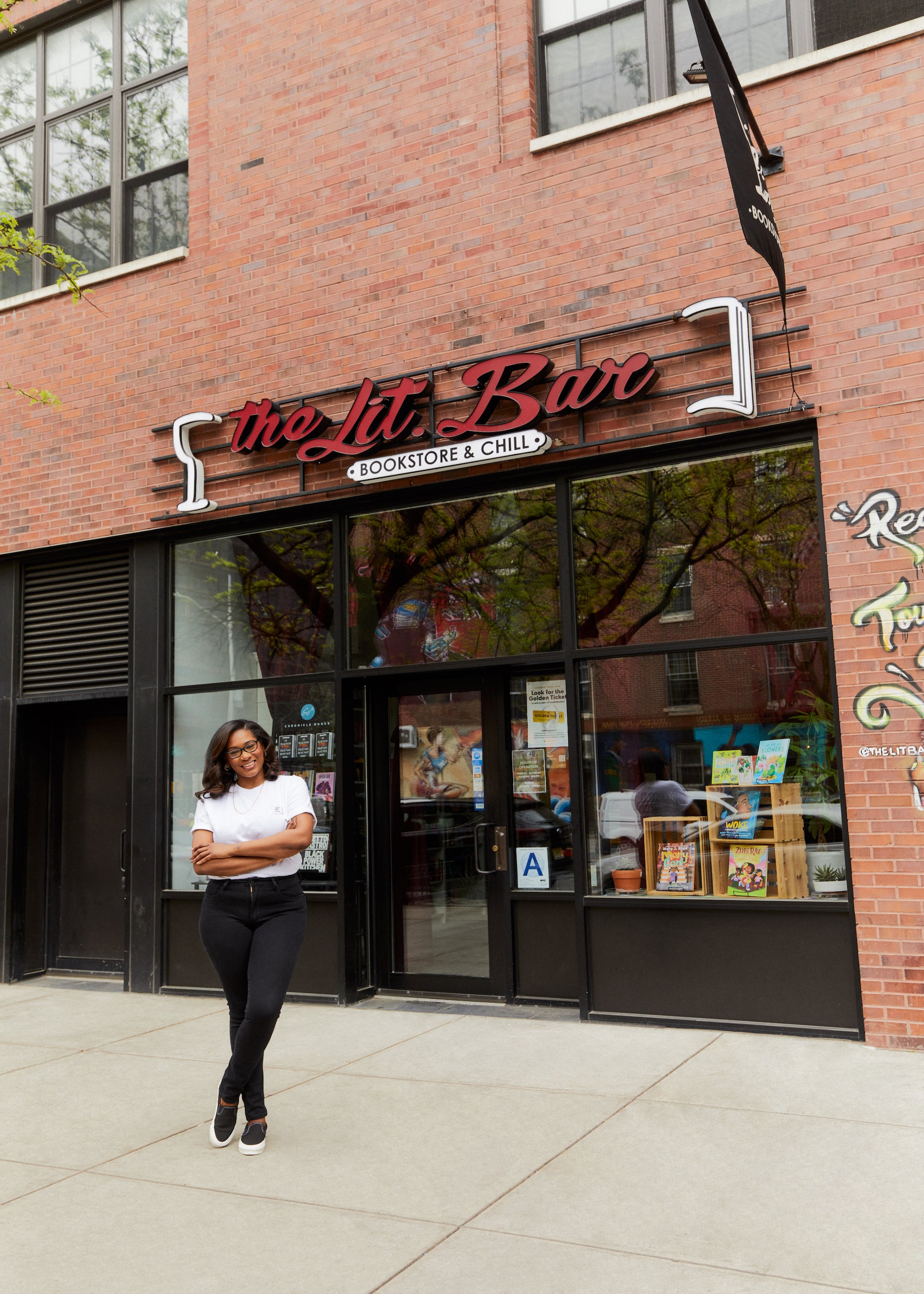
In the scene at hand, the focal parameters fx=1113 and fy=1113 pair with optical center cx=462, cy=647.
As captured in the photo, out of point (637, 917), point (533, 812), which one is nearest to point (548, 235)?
point (533, 812)

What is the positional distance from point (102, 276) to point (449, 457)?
406cm

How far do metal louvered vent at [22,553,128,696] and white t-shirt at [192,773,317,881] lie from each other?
4580 mm

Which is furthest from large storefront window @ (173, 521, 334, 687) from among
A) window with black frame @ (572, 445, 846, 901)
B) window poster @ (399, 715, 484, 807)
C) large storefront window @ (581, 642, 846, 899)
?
large storefront window @ (581, 642, 846, 899)

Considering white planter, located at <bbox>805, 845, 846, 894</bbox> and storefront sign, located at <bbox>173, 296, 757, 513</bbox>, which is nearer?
white planter, located at <bbox>805, 845, 846, 894</bbox>

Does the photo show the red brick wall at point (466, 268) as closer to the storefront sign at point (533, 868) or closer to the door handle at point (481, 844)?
the storefront sign at point (533, 868)

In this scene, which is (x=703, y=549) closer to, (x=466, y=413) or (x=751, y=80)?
(x=466, y=413)

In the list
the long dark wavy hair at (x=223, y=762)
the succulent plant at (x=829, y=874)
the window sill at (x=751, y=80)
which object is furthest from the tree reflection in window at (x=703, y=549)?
the long dark wavy hair at (x=223, y=762)

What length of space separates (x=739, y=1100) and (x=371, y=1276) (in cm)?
238

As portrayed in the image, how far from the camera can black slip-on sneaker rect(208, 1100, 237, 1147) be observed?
4836mm

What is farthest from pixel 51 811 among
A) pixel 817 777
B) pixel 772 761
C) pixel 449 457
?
pixel 817 777

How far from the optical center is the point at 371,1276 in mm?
3568

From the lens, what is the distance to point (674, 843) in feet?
23.4

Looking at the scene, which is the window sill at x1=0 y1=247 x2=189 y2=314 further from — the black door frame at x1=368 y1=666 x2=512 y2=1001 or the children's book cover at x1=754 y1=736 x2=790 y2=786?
the children's book cover at x1=754 y1=736 x2=790 y2=786

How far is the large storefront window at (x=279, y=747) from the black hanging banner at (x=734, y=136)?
427 centimetres
